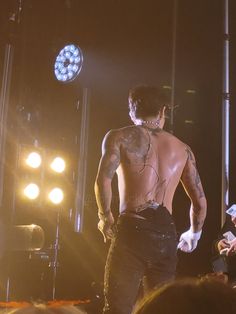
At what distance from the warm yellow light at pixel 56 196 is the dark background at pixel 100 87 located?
28cm

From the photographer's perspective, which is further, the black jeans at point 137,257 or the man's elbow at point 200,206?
the man's elbow at point 200,206

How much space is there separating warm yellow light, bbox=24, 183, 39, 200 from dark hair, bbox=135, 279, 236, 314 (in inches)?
228

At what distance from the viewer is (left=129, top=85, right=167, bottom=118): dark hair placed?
353 centimetres

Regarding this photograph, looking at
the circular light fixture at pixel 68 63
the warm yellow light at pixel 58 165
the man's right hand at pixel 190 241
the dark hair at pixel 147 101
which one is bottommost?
the man's right hand at pixel 190 241

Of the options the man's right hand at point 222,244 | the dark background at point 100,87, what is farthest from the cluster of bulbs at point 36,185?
the man's right hand at point 222,244

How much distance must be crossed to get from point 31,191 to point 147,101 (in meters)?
3.46

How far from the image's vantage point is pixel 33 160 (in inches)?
265

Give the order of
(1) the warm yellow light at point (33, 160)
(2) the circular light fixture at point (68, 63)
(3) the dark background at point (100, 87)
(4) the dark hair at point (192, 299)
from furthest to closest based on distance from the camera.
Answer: (2) the circular light fixture at point (68, 63)
(1) the warm yellow light at point (33, 160)
(3) the dark background at point (100, 87)
(4) the dark hair at point (192, 299)

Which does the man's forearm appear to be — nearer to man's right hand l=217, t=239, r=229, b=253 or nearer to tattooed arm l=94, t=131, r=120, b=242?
tattooed arm l=94, t=131, r=120, b=242

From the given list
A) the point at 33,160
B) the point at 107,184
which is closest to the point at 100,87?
the point at 33,160

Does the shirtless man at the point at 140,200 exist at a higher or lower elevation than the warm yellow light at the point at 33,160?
lower

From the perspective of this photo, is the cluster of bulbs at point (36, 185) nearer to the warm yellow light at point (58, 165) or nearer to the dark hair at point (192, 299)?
the warm yellow light at point (58, 165)

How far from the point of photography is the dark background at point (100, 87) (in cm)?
655

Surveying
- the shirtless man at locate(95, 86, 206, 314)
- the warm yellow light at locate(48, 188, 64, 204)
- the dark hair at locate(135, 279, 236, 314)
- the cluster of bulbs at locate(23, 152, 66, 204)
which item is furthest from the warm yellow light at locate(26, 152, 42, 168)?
the dark hair at locate(135, 279, 236, 314)
